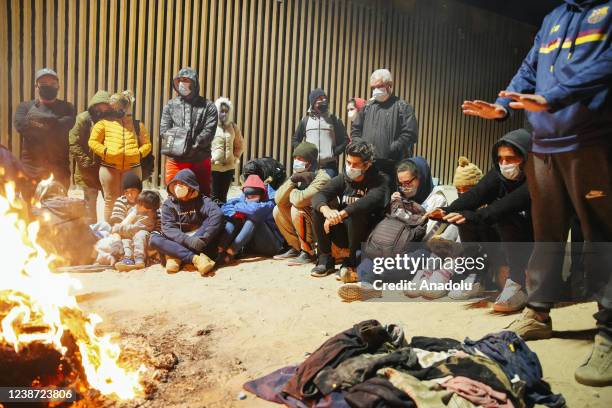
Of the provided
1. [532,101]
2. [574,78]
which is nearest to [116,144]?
[532,101]

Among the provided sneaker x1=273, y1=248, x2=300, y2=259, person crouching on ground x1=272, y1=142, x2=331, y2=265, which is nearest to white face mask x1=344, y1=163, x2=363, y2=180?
person crouching on ground x1=272, y1=142, x2=331, y2=265

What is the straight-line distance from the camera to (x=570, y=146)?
9.68ft

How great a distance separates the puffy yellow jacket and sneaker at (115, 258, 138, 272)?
126 centimetres

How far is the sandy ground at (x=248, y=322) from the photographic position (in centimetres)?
295

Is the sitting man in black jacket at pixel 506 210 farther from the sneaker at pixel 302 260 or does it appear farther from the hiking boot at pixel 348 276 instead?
the sneaker at pixel 302 260

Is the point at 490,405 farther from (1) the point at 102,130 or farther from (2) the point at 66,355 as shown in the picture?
(1) the point at 102,130

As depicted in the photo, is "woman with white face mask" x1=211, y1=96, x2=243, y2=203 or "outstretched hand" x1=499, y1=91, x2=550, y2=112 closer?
"outstretched hand" x1=499, y1=91, x2=550, y2=112

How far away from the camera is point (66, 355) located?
8.75ft

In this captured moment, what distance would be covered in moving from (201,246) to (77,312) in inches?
98.8

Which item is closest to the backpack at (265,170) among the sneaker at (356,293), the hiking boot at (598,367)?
the sneaker at (356,293)

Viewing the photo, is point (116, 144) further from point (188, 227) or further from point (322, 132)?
point (322, 132)

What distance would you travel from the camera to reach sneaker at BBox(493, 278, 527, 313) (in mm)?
3990

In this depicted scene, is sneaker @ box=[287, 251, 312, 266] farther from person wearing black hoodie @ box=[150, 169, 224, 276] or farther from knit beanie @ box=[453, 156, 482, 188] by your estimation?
knit beanie @ box=[453, 156, 482, 188]

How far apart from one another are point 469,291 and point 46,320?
3224 mm
